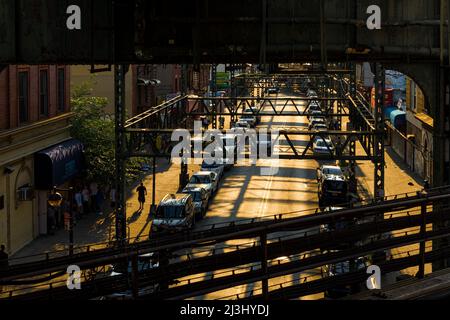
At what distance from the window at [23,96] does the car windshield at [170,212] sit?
693 cm

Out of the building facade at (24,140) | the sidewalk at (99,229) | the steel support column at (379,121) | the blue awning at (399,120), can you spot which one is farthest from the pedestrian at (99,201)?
the blue awning at (399,120)

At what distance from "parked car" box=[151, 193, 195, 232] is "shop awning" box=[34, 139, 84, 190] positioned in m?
4.57

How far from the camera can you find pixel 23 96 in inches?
1031

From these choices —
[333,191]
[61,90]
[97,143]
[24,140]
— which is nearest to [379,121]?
[333,191]

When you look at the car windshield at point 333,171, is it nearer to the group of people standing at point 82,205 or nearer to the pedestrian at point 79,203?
the group of people standing at point 82,205

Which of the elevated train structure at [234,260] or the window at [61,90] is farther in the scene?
the window at [61,90]

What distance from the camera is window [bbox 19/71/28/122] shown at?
84.9 feet

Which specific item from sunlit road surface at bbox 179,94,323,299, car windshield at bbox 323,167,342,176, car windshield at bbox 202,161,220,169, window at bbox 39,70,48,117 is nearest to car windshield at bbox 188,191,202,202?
sunlit road surface at bbox 179,94,323,299

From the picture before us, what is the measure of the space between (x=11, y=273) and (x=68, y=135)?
26.8 metres

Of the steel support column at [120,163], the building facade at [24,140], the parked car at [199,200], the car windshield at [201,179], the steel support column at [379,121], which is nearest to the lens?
the steel support column at [120,163]

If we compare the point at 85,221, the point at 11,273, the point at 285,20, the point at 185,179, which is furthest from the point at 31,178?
the point at 11,273

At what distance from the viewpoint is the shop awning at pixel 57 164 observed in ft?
87.6

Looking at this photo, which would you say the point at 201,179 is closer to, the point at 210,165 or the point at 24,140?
the point at 210,165

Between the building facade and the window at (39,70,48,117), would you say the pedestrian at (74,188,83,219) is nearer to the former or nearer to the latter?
the building facade
